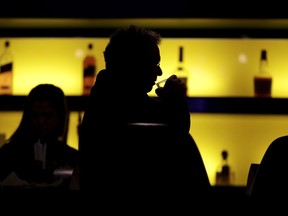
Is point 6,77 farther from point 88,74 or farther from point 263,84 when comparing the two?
point 263,84

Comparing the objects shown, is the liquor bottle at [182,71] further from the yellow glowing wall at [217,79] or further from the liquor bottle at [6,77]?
the liquor bottle at [6,77]

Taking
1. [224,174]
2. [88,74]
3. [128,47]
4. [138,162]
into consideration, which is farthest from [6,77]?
[138,162]

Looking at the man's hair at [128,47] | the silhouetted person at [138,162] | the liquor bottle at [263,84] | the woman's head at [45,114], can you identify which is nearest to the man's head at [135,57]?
the man's hair at [128,47]

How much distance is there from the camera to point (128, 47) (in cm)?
175

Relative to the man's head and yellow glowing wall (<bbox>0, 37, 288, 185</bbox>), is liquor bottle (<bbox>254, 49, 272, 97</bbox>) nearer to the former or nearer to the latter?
yellow glowing wall (<bbox>0, 37, 288, 185</bbox>)

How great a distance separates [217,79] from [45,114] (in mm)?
896

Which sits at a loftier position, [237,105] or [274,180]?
[237,105]

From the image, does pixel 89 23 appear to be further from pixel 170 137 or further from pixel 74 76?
pixel 170 137

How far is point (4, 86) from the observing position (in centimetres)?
296

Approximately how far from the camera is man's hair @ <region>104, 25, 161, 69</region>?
1.74m

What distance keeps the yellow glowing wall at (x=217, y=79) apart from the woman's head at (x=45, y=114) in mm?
332

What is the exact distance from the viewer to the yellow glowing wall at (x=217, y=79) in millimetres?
2994
